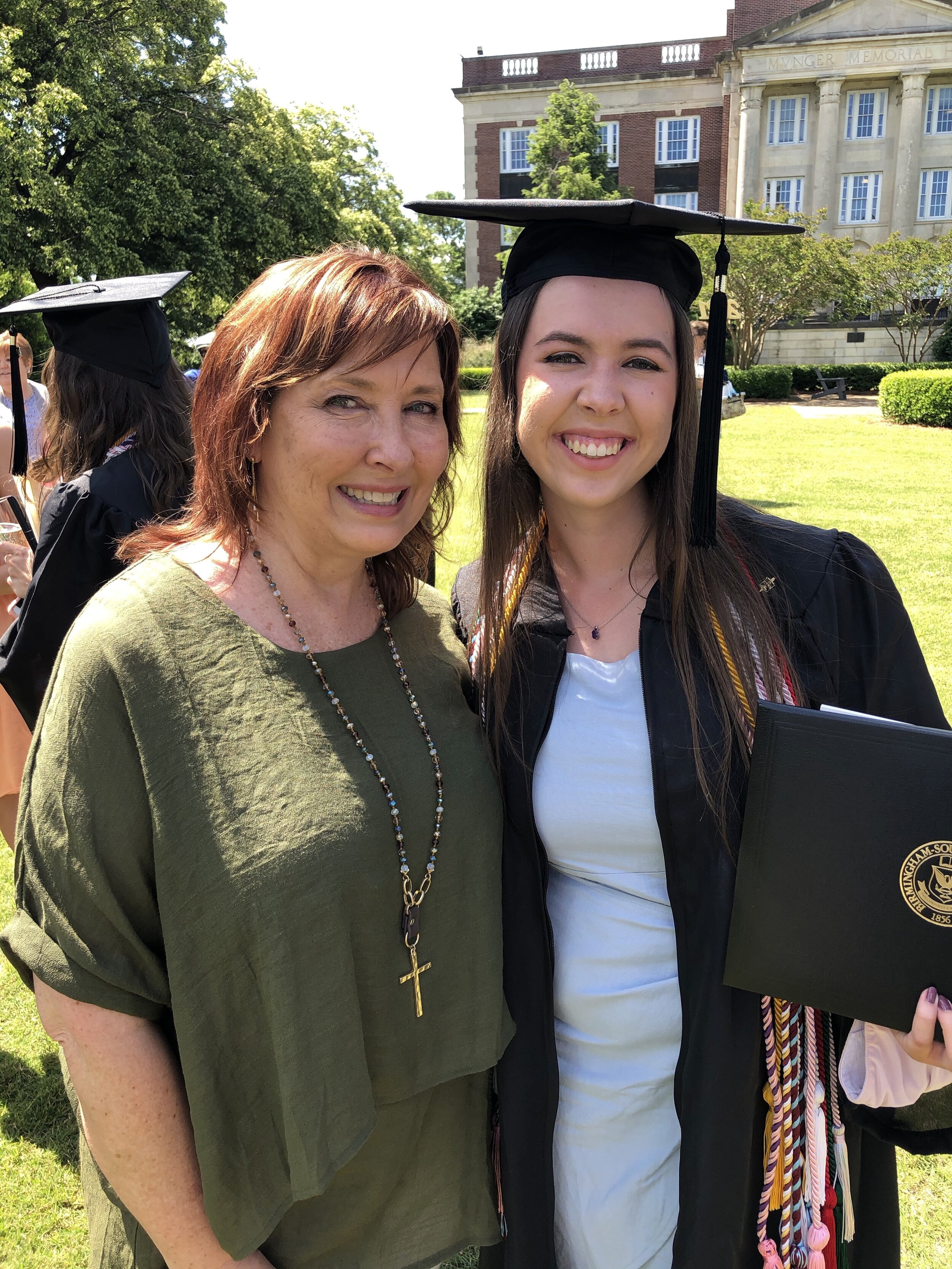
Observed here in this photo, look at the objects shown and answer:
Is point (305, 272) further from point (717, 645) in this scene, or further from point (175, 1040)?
point (175, 1040)

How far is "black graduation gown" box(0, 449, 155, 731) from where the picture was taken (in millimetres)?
2781

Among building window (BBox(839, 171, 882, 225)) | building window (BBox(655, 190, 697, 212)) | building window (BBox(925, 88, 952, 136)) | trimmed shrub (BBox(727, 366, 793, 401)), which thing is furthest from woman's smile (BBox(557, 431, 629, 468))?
building window (BBox(925, 88, 952, 136))

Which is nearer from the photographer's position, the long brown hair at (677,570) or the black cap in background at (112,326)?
the long brown hair at (677,570)

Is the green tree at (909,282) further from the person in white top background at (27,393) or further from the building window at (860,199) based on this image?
the person in white top background at (27,393)

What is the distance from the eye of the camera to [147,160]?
56.3 feet

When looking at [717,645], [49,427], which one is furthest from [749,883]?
[49,427]

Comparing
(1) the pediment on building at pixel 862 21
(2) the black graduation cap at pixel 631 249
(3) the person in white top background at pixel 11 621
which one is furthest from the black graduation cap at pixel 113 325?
(1) the pediment on building at pixel 862 21

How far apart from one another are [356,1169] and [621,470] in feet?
4.41

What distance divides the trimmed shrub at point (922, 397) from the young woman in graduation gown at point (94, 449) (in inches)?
719

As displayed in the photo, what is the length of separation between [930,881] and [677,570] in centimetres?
73

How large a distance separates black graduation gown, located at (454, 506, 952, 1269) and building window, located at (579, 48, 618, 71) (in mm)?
45040

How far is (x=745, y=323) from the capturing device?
2758 centimetres

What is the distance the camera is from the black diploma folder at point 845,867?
1.39m

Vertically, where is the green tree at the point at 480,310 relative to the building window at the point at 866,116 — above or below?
below
